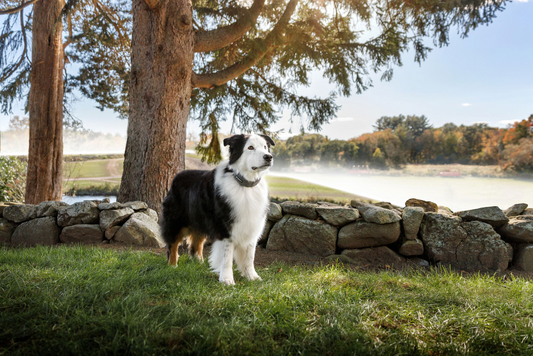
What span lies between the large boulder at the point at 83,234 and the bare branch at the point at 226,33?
358 cm

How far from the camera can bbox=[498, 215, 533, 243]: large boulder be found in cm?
388

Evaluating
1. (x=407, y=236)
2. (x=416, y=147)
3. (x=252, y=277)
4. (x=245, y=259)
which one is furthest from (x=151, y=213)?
(x=416, y=147)

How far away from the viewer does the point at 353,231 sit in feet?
14.0

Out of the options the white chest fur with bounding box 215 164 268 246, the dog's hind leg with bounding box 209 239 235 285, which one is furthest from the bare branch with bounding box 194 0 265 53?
the dog's hind leg with bounding box 209 239 235 285

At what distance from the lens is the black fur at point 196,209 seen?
9.26ft

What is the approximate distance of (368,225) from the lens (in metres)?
4.23

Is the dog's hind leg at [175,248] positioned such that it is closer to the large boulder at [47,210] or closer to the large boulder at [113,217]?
the large boulder at [113,217]

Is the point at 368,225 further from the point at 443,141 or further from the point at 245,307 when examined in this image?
the point at 443,141

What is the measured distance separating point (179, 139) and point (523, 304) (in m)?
4.79

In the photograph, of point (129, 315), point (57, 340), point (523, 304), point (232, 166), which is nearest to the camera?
point (57, 340)

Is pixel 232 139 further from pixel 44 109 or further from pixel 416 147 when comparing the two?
pixel 416 147

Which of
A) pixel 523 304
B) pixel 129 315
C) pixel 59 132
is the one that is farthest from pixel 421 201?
pixel 59 132

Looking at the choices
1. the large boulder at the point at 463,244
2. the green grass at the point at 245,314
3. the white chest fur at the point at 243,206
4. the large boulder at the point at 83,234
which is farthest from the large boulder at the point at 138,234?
the large boulder at the point at 463,244

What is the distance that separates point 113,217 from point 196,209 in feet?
7.09
